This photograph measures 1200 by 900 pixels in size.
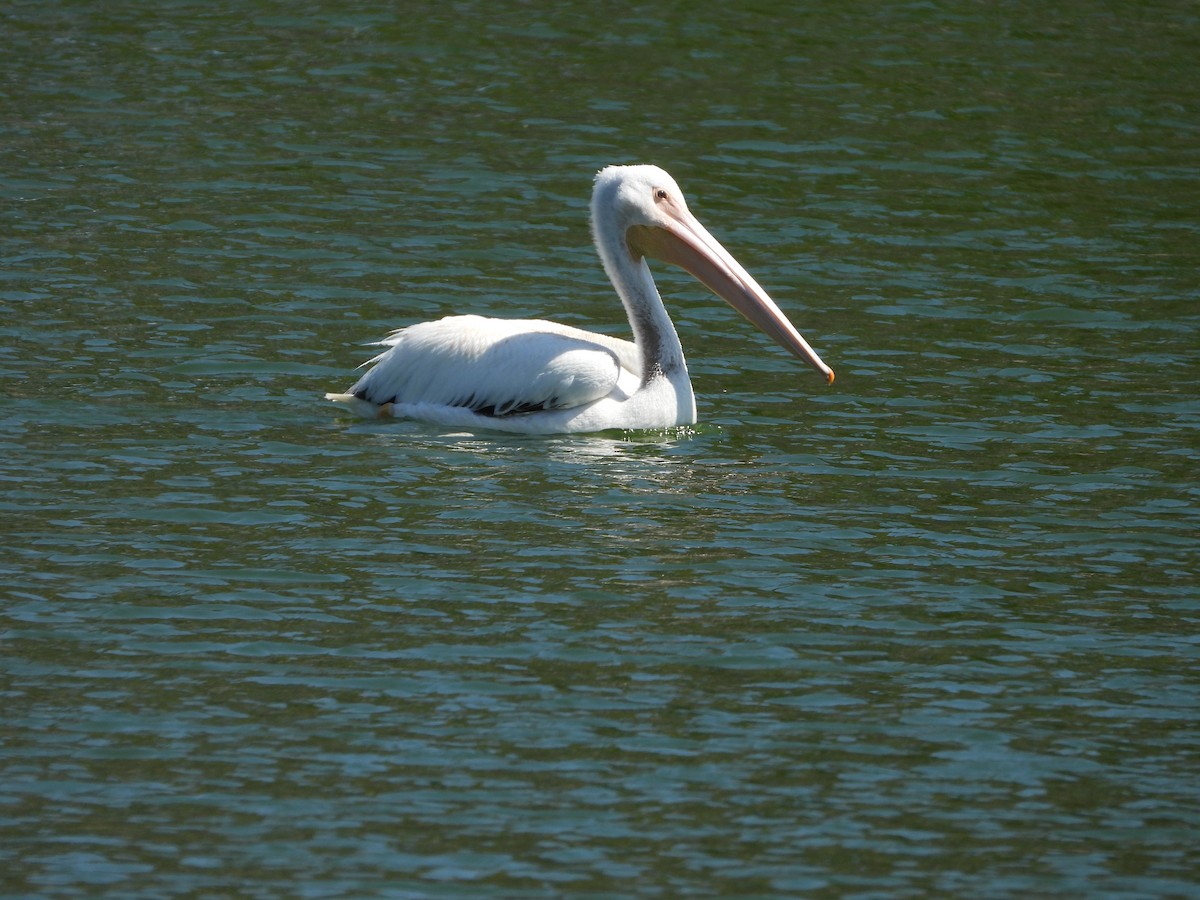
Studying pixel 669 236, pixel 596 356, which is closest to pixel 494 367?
pixel 596 356

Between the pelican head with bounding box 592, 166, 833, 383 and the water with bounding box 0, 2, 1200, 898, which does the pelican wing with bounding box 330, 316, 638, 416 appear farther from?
the pelican head with bounding box 592, 166, 833, 383

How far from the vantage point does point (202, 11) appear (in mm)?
15766

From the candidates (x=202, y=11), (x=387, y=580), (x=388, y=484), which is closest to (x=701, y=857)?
(x=387, y=580)

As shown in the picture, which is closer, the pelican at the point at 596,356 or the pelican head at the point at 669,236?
the pelican at the point at 596,356

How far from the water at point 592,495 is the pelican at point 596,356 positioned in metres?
0.17

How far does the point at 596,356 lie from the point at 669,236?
0.70 meters

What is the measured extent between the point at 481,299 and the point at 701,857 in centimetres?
572

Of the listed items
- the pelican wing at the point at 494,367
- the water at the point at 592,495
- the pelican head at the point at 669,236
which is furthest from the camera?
the pelican head at the point at 669,236

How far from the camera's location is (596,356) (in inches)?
335

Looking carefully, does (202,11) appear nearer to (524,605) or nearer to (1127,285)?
(1127,285)

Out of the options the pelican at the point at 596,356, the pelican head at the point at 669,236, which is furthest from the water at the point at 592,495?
the pelican head at the point at 669,236

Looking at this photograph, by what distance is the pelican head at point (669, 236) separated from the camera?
8.77 metres

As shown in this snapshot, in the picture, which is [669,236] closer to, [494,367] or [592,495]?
[494,367]

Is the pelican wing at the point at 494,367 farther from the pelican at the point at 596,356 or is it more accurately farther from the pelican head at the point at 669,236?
the pelican head at the point at 669,236
